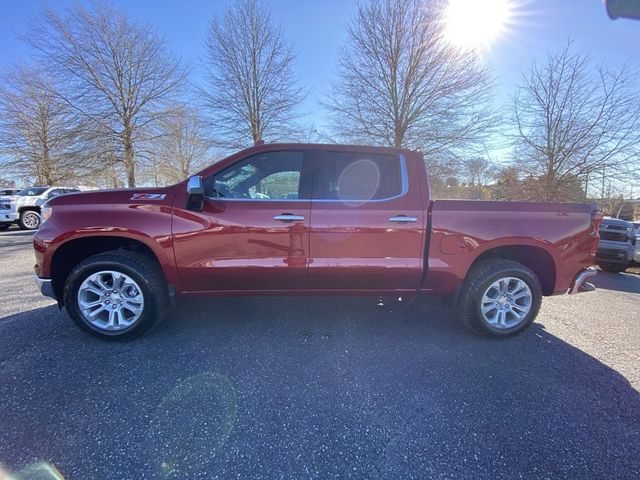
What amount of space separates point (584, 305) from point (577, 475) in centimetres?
376

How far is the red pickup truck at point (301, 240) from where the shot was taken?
9.30 ft

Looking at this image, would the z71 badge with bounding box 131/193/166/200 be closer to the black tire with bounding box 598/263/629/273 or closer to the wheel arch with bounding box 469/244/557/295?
the wheel arch with bounding box 469/244/557/295

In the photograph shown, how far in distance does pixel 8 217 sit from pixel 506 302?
1668cm

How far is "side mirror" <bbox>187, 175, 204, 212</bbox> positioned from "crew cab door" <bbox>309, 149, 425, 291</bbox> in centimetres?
Answer: 101

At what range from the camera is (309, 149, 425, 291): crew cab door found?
9.51 feet

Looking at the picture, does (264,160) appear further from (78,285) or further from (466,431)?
(466,431)

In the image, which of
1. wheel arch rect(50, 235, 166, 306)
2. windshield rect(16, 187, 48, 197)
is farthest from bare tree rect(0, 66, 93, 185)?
wheel arch rect(50, 235, 166, 306)

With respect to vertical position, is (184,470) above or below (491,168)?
below

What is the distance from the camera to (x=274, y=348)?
9.43 feet

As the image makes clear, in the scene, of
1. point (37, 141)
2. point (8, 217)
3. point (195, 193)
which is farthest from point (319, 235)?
point (37, 141)

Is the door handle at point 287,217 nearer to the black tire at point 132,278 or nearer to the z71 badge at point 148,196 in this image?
the z71 badge at point 148,196

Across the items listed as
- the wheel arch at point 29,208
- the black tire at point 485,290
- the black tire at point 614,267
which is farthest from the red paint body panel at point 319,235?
the wheel arch at point 29,208

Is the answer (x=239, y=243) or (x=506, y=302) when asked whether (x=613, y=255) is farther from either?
(x=239, y=243)

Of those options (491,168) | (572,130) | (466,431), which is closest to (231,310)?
(466,431)
